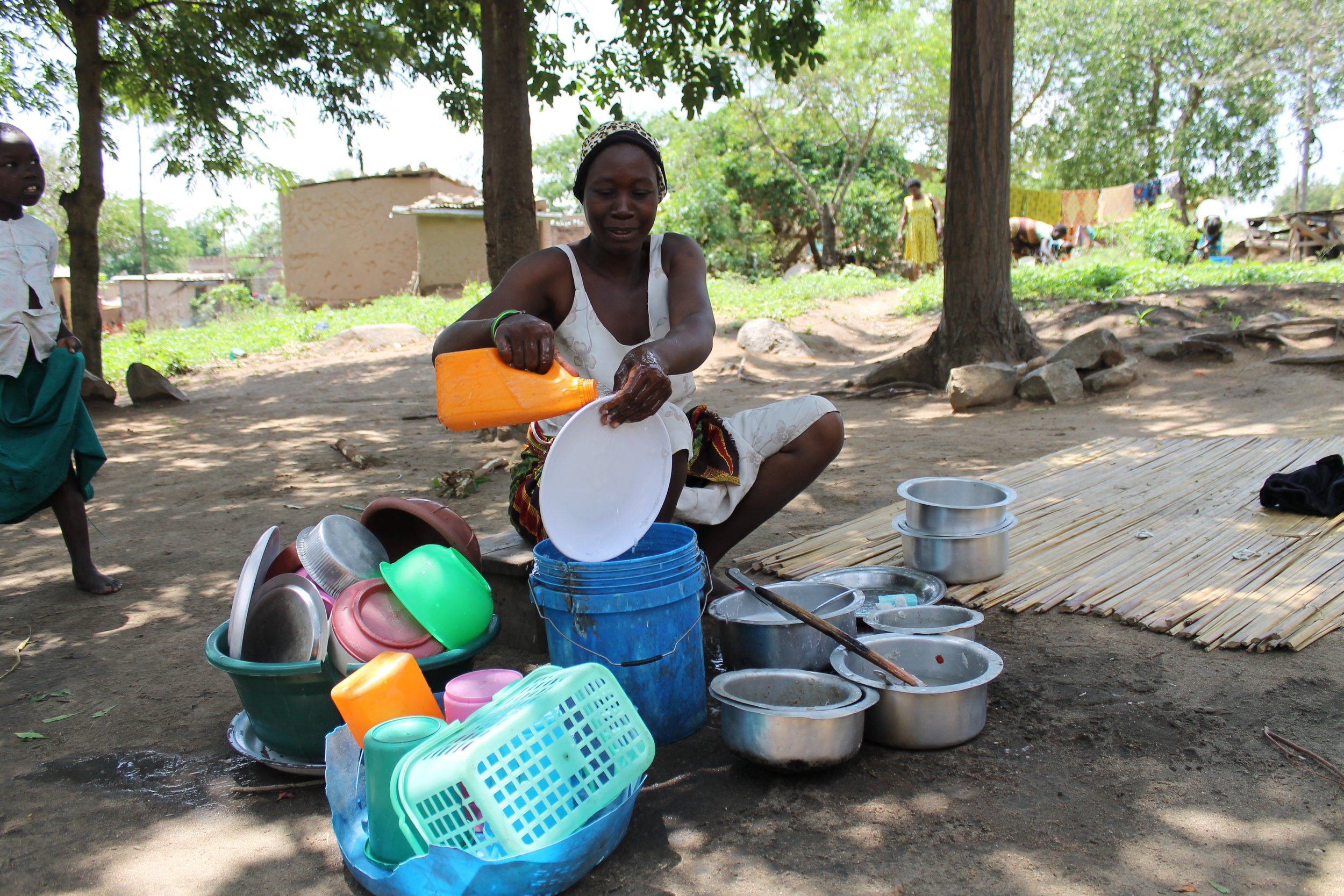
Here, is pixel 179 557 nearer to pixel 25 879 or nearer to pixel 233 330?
pixel 25 879

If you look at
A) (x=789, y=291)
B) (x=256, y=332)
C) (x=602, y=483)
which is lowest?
(x=602, y=483)

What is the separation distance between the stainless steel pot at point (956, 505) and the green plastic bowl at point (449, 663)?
1410mm

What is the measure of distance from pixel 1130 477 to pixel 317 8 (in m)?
7.25

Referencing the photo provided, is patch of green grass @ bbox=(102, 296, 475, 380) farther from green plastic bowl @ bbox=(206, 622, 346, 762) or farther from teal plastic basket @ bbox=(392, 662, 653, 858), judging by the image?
teal plastic basket @ bbox=(392, 662, 653, 858)

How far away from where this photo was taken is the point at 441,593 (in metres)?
1.97

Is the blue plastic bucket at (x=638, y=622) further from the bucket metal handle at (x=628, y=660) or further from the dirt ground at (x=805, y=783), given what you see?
the dirt ground at (x=805, y=783)

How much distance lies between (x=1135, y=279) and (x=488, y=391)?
9.12 m

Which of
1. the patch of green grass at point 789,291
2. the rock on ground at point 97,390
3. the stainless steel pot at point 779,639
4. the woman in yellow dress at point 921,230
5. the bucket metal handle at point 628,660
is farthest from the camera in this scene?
the woman in yellow dress at point 921,230

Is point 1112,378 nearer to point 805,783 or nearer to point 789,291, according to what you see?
point 805,783

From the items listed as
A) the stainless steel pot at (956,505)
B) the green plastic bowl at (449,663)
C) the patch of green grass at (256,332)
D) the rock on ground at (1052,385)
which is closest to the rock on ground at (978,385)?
the rock on ground at (1052,385)

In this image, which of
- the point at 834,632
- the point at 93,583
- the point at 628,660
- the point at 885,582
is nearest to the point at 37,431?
the point at 93,583

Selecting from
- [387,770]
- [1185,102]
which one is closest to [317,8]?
[387,770]

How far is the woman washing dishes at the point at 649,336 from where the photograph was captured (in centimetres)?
229

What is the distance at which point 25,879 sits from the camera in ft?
5.39
